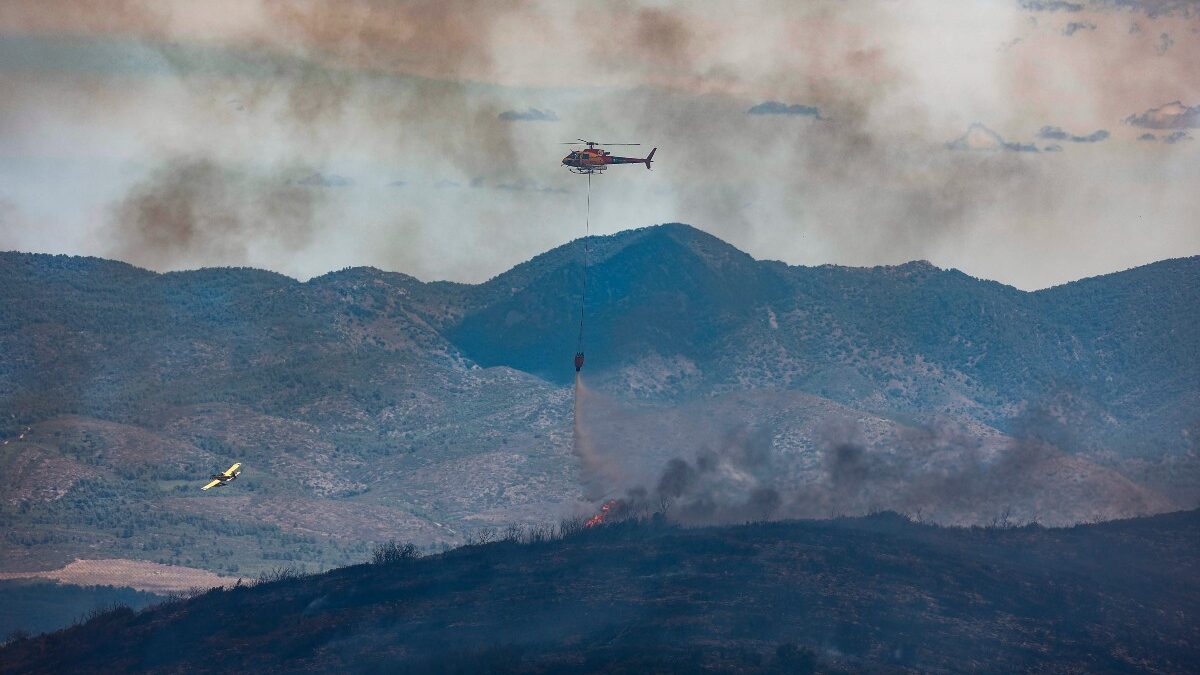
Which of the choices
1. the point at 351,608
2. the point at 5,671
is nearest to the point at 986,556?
the point at 351,608

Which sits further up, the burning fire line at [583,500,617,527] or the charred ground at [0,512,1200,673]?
the burning fire line at [583,500,617,527]

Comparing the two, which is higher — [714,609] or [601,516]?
[601,516]

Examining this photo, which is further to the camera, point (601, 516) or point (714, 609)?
point (601, 516)

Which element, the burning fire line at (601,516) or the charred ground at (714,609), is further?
the burning fire line at (601,516)

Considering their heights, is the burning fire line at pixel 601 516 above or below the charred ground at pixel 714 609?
Answer: above
